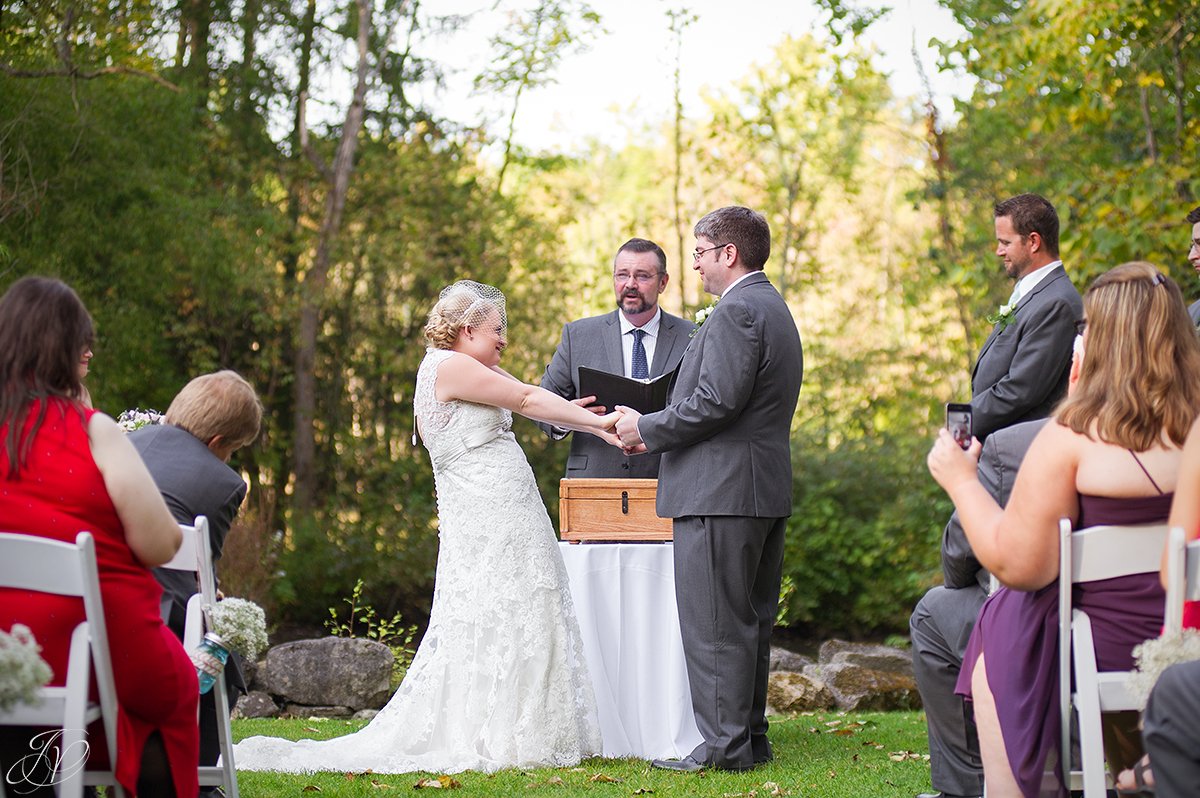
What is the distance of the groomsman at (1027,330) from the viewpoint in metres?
5.12

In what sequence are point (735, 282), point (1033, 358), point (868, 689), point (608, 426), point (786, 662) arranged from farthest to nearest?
point (786, 662)
point (868, 689)
point (608, 426)
point (735, 282)
point (1033, 358)

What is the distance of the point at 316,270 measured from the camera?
489 inches

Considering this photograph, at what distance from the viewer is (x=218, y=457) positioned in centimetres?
404

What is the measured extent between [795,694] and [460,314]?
11.3 feet

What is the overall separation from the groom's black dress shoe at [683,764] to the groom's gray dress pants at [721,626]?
3cm

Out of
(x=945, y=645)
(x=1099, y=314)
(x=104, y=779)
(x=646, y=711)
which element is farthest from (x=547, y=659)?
(x=1099, y=314)

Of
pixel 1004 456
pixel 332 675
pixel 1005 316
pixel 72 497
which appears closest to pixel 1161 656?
pixel 1004 456

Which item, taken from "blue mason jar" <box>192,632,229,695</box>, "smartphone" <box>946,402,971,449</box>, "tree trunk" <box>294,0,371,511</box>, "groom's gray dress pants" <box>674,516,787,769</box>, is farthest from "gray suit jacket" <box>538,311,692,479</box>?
"tree trunk" <box>294,0,371,511</box>

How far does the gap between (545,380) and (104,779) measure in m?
3.91

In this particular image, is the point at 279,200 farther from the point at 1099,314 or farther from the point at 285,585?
the point at 1099,314

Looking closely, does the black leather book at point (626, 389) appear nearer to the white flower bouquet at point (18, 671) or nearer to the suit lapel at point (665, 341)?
the suit lapel at point (665, 341)

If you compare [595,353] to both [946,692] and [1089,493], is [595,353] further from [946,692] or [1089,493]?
[1089,493]

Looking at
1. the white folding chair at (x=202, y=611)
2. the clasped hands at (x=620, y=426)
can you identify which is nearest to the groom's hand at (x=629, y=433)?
the clasped hands at (x=620, y=426)

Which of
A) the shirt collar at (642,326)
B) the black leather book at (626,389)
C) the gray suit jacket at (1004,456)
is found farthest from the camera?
the shirt collar at (642,326)
